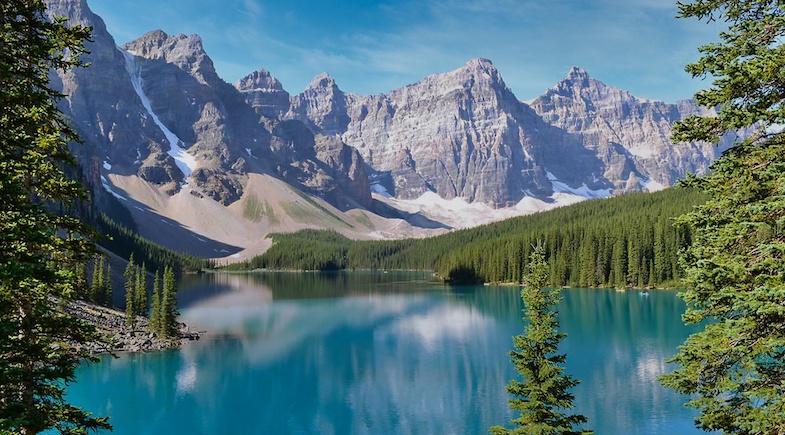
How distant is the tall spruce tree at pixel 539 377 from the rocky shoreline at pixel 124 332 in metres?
43.8

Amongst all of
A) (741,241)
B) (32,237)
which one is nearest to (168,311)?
(32,237)

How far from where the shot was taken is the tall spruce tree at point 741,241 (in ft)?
31.3

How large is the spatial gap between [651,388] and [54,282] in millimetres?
39246

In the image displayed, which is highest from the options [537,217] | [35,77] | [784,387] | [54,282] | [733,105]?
[537,217]

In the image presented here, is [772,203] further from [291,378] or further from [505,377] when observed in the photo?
[291,378]

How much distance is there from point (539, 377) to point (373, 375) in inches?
1230

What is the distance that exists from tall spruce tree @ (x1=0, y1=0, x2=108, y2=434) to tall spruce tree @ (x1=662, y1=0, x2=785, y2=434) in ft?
38.5

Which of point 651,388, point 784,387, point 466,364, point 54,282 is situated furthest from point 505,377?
point 54,282

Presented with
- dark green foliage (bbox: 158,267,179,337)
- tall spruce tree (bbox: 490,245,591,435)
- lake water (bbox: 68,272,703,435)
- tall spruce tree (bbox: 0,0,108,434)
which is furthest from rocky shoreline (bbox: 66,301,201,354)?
tall spruce tree (bbox: 490,245,591,435)

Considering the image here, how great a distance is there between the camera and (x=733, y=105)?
1059 centimetres

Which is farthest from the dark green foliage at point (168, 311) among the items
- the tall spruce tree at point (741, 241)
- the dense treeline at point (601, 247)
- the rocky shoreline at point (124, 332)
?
the dense treeline at point (601, 247)

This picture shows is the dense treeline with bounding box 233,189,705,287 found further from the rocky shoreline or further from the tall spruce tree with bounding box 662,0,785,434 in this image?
the tall spruce tree with bounding box 662,0,785,434

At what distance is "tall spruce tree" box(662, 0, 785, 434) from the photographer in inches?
375

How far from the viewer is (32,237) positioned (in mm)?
9500
